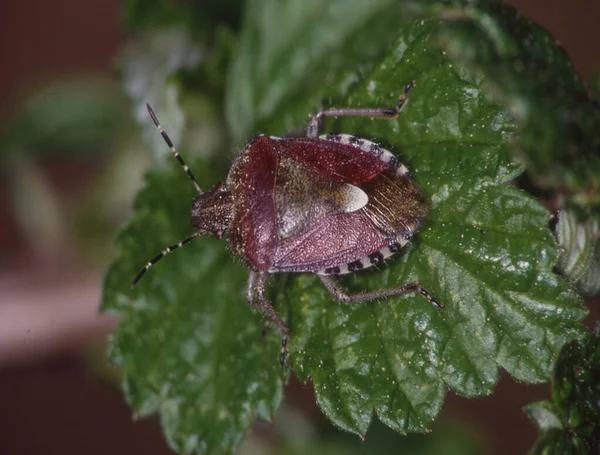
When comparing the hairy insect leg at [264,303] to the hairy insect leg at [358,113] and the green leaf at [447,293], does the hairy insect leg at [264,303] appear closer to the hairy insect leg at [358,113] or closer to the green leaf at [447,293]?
the green leaf at [447,293]

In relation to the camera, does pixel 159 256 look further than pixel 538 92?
Yes

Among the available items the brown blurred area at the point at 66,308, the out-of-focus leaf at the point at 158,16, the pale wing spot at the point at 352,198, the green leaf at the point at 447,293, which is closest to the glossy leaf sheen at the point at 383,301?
the green leaf at the point at 447,293

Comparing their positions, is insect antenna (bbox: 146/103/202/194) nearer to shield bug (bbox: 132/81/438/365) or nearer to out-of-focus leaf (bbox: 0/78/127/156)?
shield bug (bbox: 132/81/438/365)

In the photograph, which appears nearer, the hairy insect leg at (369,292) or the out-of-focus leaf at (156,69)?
the hairy insect leg at (369,292)

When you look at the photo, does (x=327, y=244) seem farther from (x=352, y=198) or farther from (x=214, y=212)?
(x=214, y=212)

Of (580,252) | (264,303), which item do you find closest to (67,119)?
(264,303)

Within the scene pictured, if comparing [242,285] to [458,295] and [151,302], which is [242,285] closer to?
[151,302]

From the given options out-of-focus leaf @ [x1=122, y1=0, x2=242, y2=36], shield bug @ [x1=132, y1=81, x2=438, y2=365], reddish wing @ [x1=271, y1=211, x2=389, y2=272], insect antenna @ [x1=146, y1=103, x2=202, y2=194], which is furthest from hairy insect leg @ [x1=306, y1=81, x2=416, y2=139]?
out-of-focus leaf @ [x1=122, y1=0, x2=242, y2=36]

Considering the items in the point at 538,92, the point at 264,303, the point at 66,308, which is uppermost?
the point at 66,308
